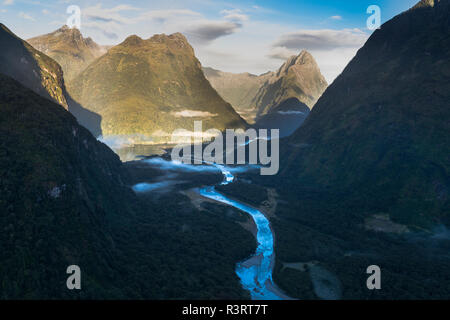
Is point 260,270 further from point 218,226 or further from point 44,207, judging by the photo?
point 44,207

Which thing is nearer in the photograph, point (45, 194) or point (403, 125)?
point (45, 194)

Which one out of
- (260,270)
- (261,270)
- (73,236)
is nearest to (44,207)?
(73,236)

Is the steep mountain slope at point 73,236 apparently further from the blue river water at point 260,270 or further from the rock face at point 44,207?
the blue river water at point 260,270

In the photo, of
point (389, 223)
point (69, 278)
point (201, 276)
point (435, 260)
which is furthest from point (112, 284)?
point (389, 223)

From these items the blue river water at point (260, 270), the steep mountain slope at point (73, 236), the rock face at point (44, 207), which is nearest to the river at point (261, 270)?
the blue river water at point (260, 270)

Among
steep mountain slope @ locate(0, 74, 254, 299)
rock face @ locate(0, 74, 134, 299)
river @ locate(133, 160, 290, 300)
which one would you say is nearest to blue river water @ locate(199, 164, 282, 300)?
river @ locate(133, 160, 290, 300)

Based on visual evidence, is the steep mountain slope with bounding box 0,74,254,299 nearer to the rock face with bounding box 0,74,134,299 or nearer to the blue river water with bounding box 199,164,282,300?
the rock face with bounding box 0,74,134,299

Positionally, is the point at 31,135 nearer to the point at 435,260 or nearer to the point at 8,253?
the point at 8,253
